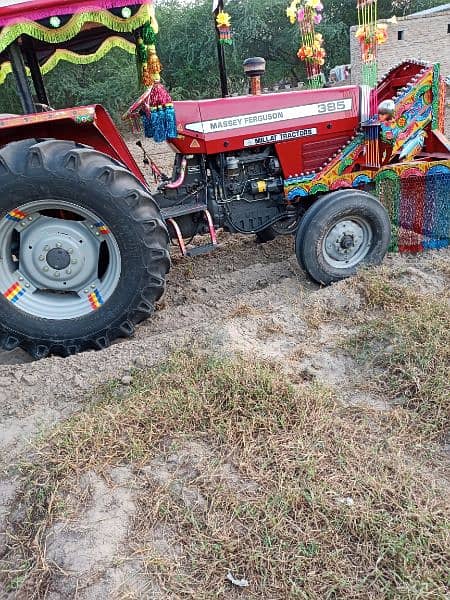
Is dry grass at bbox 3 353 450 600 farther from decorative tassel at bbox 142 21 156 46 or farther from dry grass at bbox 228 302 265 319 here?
decorative tassel at bbox 142 21 156 46

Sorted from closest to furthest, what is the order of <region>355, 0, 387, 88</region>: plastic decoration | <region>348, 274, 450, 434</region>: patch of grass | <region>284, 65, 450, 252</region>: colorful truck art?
<region>348, 274, 450, 434</region>: patch of grass, <region>284, 65, 450, 252</region>: colorful truck art, <region>355, 0, 387, 88</region>: plastic decoration

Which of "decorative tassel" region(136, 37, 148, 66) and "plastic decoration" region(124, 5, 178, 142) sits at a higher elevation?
"decorative tassel" region(136, 37, 148, 66)

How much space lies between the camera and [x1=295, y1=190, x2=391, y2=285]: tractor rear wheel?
140 inches

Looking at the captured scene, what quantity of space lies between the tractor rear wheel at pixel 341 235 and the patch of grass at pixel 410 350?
495mm

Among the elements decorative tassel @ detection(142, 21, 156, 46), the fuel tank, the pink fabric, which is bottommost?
the fuel tank

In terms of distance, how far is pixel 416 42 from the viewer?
14.6 metres

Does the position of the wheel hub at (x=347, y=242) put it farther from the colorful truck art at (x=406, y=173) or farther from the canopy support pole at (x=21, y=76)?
the canopy support pole at (x=21, y=76)

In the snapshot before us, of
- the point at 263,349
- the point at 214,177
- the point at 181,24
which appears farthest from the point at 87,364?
the point at 181,24

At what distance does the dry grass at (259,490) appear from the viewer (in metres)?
1.68

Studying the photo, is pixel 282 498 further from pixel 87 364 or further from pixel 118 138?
pixel 118 138

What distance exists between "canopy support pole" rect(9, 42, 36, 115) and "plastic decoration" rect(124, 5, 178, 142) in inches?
26.3

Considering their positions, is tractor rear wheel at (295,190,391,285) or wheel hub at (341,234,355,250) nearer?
tractor rear wheel at (295,190,391,285)

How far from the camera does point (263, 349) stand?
286 cm

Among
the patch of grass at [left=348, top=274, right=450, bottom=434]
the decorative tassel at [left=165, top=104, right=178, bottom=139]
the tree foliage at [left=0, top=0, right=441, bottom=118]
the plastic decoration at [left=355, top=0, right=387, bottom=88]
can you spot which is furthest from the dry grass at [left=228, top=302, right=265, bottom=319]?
the tree foliage at [left=0, top=0, right=441, bottom=118]
